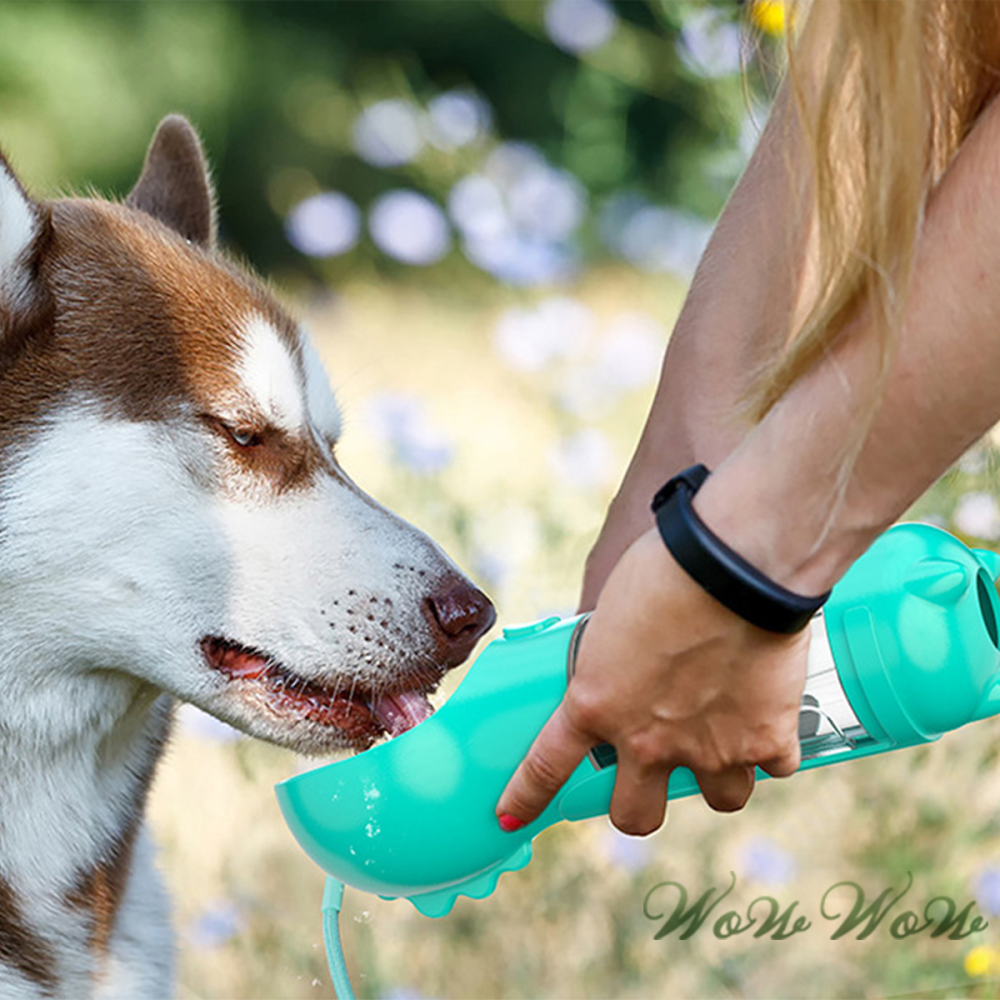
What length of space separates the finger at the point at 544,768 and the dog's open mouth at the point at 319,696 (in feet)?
1.16

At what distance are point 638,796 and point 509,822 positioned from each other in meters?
0.17

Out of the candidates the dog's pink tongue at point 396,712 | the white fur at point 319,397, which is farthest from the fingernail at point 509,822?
the white fur at point 319,397

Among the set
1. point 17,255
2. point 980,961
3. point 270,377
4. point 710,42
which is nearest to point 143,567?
point 270,377

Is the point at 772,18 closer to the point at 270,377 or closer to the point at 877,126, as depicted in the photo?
the point at 270,377

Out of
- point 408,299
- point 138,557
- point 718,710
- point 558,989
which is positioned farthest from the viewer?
point 408,299

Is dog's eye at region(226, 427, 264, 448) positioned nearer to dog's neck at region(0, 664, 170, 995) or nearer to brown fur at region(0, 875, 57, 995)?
dog's neck at region(0, 664, 170, 995)

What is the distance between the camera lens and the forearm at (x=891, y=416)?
131 centimetres

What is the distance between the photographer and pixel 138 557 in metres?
1.86

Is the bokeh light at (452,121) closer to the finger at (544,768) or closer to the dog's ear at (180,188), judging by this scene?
the dog's ear at (180,188)

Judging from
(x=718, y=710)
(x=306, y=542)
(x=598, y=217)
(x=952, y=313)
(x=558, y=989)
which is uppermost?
(x=952, y=313)

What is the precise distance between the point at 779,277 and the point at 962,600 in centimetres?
58

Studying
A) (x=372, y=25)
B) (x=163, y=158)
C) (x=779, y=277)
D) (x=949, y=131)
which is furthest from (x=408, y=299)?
(x=949, y=131)

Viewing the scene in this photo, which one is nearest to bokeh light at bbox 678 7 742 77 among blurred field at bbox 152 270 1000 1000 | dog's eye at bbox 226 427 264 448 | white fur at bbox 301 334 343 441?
blurred field at bbox 152 270 1000 1000

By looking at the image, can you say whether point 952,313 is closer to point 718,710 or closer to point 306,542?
point 718,710
